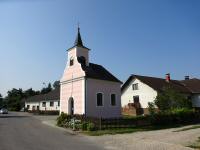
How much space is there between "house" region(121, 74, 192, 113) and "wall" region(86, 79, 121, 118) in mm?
9433

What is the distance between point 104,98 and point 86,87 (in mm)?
3299

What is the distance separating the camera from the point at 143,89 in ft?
135

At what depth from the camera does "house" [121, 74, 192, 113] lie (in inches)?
1564

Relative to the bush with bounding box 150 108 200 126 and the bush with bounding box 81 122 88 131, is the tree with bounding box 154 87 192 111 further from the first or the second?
the bush with bounding box 81 122 88 131

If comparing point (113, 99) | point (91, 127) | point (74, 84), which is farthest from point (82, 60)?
point (91, 127)

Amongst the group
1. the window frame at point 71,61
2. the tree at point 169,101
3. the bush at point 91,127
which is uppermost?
the window frame at point 71,61

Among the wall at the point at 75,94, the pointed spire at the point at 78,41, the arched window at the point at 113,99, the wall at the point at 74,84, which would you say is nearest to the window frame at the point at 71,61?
the wall at the point at 74,84

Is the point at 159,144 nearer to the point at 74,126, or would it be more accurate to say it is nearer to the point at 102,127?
the point at 102,127

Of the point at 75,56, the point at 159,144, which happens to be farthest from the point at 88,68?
the point at 159,144

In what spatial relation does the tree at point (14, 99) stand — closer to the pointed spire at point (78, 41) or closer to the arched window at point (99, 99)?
the pointed spire at point (78, 41)

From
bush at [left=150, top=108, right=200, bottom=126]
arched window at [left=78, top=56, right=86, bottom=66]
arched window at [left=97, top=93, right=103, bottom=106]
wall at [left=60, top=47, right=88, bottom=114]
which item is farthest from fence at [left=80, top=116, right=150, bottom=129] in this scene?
arched window at [left=78, top=56, right=86, bottom=66]

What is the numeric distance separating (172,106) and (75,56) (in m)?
15.0

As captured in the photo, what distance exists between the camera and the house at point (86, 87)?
28609mm

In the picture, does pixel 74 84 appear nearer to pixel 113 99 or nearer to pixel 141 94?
pixel 113 99
